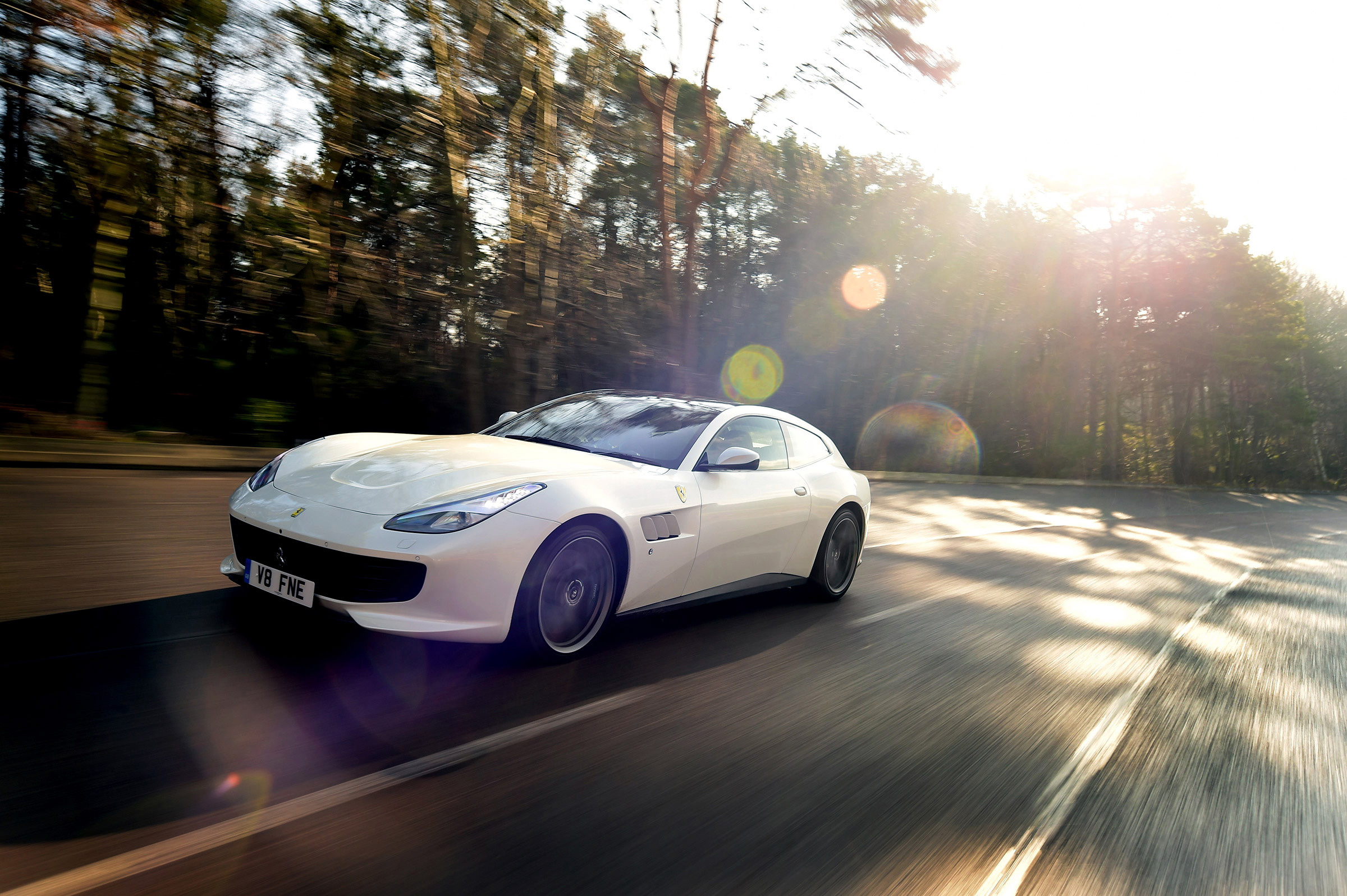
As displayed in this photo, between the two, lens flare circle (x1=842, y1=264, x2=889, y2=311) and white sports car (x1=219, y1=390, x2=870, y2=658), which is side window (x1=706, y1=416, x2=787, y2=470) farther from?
lens flare circle (x1=842, y1=264, x2=889, y2=311)

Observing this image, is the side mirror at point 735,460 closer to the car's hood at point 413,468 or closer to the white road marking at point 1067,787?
the car's hood at point 413,468

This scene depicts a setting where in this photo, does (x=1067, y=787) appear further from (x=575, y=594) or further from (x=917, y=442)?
(x=917, y=442)

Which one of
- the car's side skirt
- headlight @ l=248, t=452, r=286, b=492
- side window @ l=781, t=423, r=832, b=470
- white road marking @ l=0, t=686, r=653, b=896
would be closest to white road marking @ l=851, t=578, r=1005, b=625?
the car's side skirt

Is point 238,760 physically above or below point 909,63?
below

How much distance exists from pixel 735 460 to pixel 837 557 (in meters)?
1.79

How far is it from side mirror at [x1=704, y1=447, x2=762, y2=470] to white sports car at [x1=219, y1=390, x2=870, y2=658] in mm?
11

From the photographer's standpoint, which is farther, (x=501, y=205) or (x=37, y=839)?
(x=501, y=205)

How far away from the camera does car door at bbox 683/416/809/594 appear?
486 centimetres

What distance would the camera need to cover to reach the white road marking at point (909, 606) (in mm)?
5945

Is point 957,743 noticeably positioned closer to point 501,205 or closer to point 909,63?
point 501,205

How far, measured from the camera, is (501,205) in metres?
13.4

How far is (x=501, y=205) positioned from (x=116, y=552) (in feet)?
29.9

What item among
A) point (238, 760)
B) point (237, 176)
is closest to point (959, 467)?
point (237, 176)

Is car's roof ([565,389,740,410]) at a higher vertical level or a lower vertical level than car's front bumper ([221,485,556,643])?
higher
